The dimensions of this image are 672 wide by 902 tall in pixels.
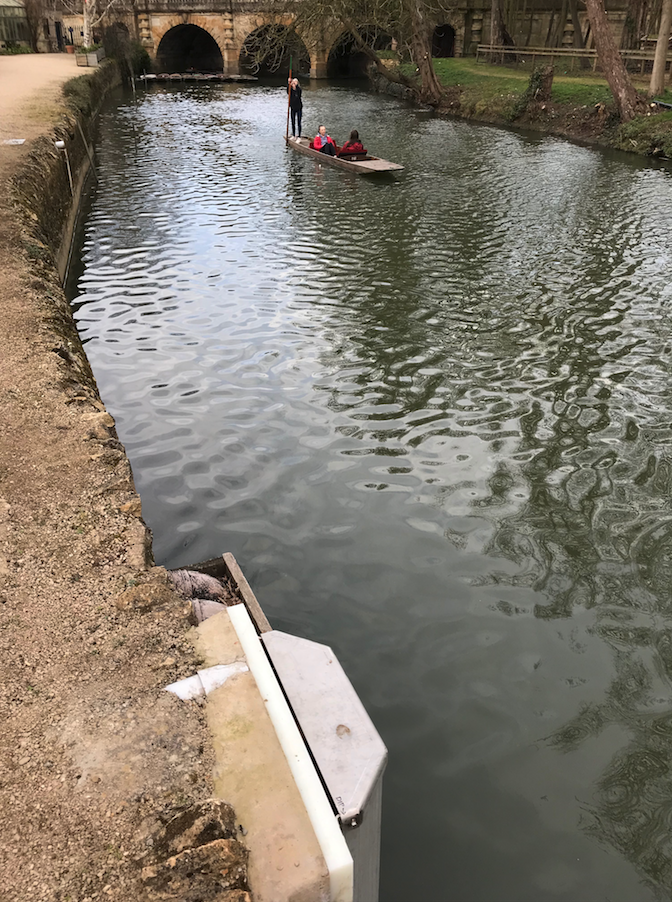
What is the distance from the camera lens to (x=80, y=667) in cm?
294

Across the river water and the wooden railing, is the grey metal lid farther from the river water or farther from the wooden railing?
the wooden railing

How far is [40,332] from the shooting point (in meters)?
6.25

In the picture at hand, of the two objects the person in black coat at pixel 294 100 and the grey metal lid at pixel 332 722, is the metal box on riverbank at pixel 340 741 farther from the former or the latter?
the person in black coat at pixel 294 100

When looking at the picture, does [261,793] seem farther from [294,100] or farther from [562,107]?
[562,107]

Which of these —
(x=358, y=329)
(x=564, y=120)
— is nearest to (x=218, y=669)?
(x=358, y=329)

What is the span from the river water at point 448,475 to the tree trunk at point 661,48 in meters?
9.34

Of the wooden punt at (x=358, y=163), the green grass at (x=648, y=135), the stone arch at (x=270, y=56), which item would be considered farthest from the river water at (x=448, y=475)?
the stone arch at (x=270, y=56)

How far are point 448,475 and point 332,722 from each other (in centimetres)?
333

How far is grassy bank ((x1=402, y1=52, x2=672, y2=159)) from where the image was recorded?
18812mm

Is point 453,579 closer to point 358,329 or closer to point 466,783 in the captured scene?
point 466,783

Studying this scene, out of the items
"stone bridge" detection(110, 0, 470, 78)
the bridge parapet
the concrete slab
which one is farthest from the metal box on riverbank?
the bridge parapet

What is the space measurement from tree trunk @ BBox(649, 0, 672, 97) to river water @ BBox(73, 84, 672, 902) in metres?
9.34

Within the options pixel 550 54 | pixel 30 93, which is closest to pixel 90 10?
pixel 30 93

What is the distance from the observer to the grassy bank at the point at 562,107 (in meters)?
18.8
